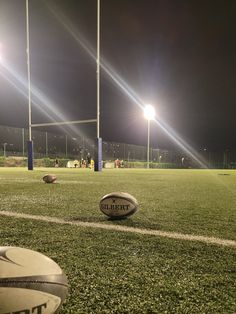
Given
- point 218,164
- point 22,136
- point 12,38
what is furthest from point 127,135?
point 12,38

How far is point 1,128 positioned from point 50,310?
122 feet

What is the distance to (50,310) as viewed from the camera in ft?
3.45

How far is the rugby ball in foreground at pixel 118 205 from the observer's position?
10.3 ft

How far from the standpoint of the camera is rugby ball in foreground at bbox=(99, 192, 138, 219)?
3154 mm

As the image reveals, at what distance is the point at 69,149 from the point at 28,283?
137ft

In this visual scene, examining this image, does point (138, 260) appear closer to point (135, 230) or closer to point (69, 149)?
point (135, 230)

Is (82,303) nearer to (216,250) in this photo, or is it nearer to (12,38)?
(216,250)

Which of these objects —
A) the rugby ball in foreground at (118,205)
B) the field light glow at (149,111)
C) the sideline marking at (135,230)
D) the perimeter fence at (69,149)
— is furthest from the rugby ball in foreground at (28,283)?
the perimeter fence at (69,149)

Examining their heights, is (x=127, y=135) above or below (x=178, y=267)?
above

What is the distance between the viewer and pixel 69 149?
139 ft

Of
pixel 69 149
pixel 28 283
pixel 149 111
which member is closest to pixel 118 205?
pixel 28 283

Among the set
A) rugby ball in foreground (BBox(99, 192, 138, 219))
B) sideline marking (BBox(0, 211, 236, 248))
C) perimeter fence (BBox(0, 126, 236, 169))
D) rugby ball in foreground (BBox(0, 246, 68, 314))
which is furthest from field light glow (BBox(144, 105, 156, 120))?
rugby ball in foreground (BBox(0, 246, 68, 314))

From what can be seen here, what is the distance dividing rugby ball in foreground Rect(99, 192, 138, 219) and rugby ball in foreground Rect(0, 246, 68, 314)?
6.60 ft

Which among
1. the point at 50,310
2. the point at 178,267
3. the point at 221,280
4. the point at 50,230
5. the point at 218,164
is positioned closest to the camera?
the point at 50,310
